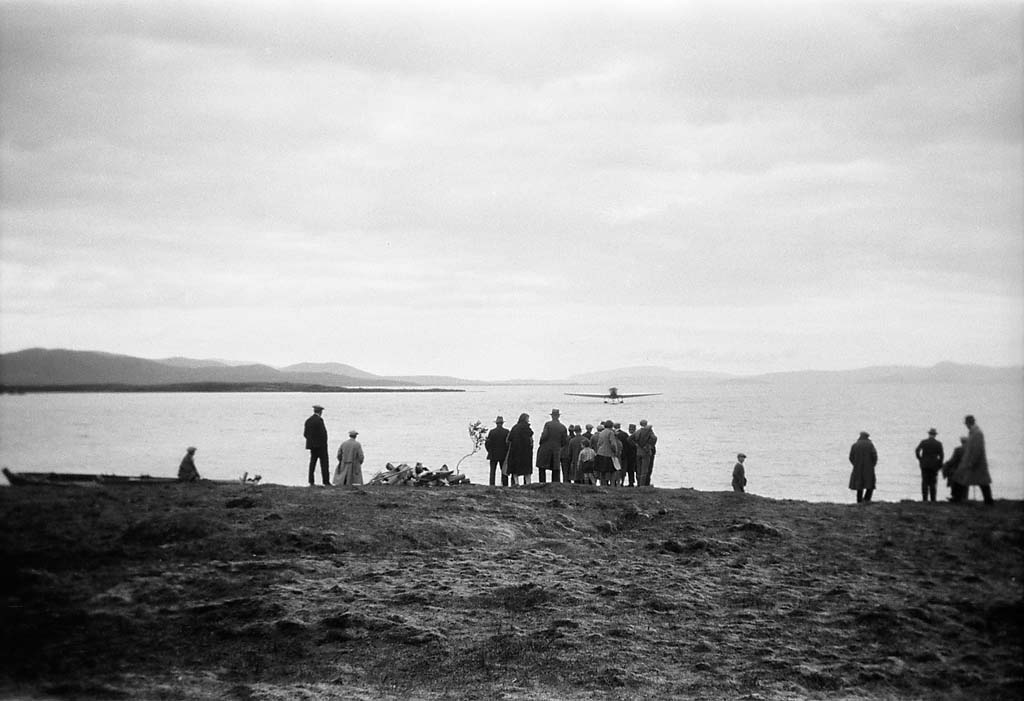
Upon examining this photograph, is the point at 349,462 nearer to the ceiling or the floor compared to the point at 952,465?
nearer to the floor

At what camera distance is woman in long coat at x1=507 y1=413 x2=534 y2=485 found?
64.1 ft

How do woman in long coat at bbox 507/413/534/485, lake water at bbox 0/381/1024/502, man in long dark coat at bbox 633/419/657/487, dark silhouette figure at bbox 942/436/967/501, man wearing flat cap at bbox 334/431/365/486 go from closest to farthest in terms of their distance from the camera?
1. dark silhouette figure at bbox 942/436/967/501
2. man wearing flat cap at bbox 334/431/365/486
3. woman in long coat at bbox 507/413/534/485
4. man in long dark coat at bbox 633/419/657/487
5. lake water at bbox 0/381/1024/502

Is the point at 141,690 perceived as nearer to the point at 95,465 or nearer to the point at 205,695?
the point at 205,695

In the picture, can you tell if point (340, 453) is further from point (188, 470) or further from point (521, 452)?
point (521, 452)

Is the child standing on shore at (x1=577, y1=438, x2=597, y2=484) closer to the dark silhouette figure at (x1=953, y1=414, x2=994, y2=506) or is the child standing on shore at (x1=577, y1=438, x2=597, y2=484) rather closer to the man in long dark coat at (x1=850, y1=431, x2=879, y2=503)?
the man in long dark coat at (x1=850, y1=431, x2=879, y2=503)

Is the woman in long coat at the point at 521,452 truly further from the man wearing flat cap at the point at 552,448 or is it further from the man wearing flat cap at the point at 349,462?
the man wearing flat cap at the point at 349,462

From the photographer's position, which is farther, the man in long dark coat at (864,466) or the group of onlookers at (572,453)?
the group of onlookers at (572,453)

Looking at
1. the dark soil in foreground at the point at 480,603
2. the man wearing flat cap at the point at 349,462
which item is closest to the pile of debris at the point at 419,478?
the man wearing flat cap at the point at 349,462

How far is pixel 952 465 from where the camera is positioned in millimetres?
17125

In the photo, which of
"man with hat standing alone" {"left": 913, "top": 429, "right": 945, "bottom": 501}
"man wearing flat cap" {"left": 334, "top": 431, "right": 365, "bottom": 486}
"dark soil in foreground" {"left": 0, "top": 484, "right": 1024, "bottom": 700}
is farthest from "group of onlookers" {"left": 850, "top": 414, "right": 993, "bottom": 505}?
"man wearing flat cap" {"left": 334, "top": 431, "right": 365, "bottom": 486}

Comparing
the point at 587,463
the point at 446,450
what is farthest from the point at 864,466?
the point at 446,450

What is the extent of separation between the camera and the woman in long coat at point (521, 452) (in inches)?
769

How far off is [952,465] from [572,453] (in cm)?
914

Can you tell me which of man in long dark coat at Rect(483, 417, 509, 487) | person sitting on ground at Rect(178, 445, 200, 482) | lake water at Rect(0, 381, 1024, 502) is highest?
man in long dark coat at Rect(483, 417, 509, 487)
